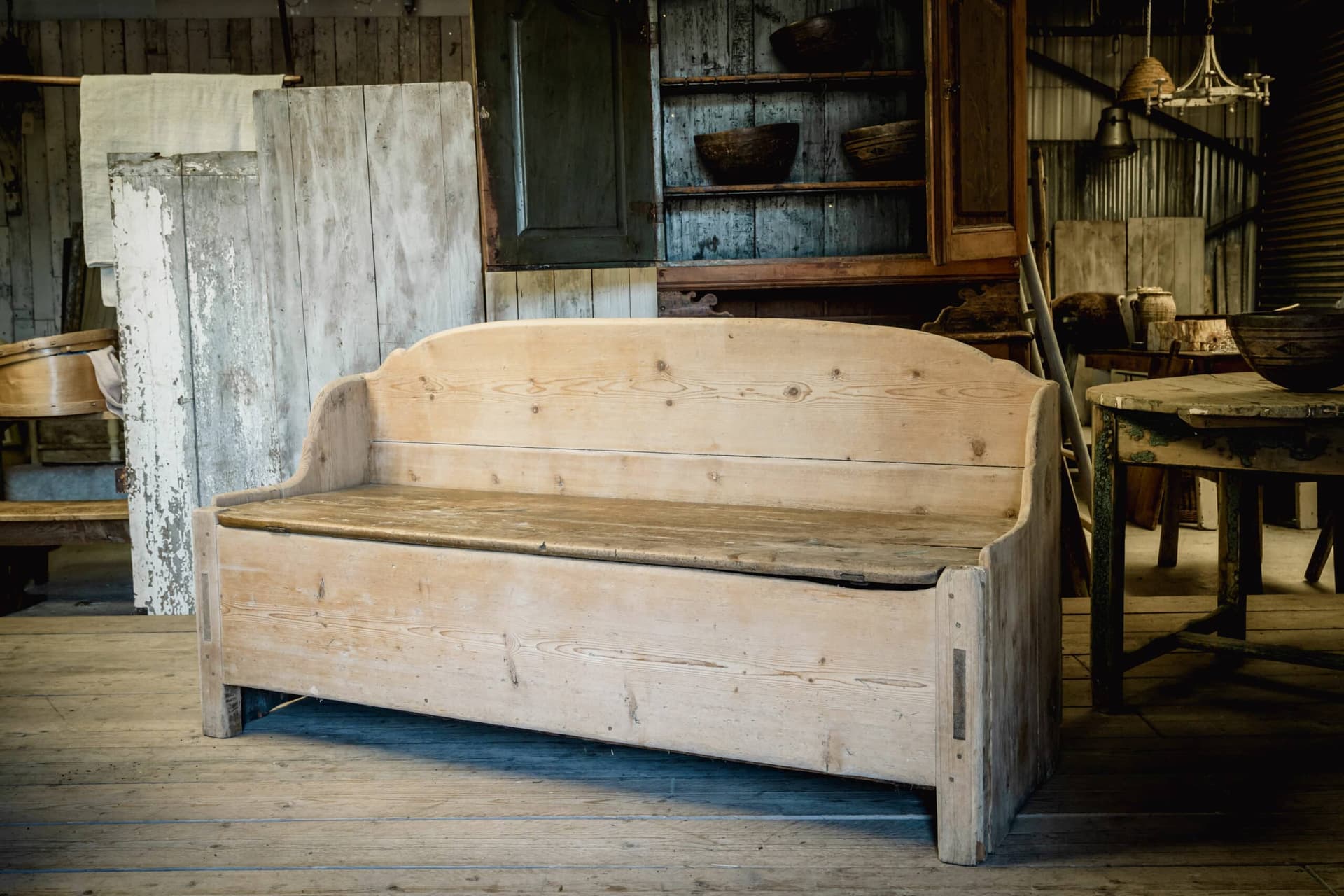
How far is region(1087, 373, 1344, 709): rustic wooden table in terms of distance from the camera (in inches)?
87.2

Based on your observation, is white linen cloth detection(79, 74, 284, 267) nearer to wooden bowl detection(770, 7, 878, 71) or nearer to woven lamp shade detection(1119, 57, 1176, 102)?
wooden bowl detection(770, 7, 878, 71)

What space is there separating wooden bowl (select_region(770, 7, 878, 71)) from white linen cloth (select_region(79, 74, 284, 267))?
79.6 inches

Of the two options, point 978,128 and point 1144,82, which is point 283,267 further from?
point 1144,82

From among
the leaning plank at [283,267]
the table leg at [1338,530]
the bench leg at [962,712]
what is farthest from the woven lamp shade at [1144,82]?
the bench leg at [962,712]

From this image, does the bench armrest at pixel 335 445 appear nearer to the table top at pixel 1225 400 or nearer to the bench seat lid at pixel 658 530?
the bench seat lid at pixel 658 530

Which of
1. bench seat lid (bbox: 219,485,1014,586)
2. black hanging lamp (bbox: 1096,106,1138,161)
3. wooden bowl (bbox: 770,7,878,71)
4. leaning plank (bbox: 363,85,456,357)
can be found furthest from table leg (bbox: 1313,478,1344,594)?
black hanging lamp (bbox: 1096,106,1138,161)

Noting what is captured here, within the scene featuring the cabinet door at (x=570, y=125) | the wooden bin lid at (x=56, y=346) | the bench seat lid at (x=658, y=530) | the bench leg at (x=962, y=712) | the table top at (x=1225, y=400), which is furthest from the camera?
the wooden bin lid at (x=56, y=346)

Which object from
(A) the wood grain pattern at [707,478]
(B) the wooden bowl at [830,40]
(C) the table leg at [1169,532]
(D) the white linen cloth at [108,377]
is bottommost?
(C) the table leg at [1169,532]

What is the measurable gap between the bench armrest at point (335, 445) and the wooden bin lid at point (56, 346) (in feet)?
5.32

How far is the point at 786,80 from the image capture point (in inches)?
186

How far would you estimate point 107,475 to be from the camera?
6.22 meters

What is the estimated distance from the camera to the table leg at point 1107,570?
2559 millimetres

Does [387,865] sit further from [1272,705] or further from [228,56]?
[228,56]

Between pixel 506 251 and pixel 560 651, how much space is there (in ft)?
5.71
